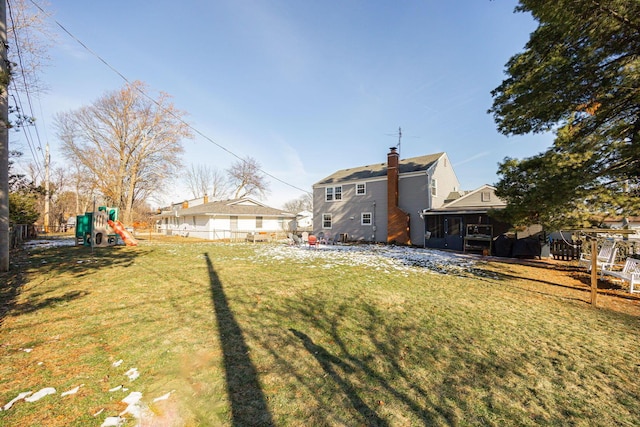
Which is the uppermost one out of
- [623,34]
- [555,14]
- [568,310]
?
[555,14]

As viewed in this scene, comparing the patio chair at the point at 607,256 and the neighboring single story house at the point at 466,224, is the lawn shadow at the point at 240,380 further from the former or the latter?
the neighboring single story house at the point at 466,224

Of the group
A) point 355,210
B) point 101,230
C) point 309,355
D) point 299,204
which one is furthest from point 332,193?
point 299,204

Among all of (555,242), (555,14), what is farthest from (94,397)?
(555,242)

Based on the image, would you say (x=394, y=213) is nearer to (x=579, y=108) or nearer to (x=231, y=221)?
(x=579, y=108)

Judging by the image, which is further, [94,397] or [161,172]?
[161,172]

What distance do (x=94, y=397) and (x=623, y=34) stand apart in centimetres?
1296

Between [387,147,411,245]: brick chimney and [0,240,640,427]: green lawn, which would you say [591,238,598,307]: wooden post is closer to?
[0,240,640,427]: green lawn

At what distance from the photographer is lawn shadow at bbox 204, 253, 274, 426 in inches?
95.8

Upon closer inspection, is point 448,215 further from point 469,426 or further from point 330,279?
point 469,426

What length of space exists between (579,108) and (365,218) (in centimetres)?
1647

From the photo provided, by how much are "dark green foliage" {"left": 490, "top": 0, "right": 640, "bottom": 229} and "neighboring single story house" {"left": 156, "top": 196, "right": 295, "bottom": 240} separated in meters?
20.5

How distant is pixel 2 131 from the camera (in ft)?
24.7

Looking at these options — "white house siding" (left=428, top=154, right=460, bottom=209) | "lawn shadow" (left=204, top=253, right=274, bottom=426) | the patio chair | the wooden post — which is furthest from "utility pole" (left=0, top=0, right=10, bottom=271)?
"white house siding" (left=428, top=154, right=460, bottom=209)

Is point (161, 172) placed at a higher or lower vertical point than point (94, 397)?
higher
